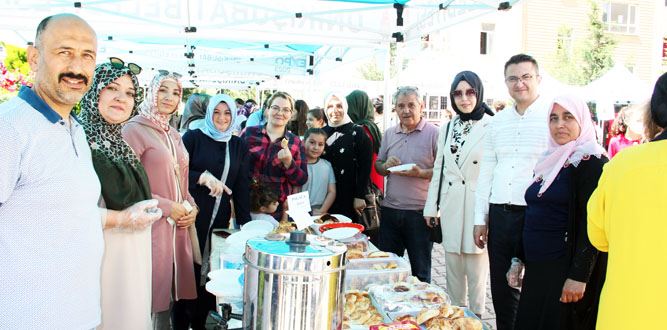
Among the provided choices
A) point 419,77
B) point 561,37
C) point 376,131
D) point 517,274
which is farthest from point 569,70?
point 517,274

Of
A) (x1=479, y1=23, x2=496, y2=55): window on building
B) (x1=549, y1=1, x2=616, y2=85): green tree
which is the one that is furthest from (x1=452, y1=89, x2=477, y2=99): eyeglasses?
(x1=479, y1=23, x2=496, y2=55): window on building

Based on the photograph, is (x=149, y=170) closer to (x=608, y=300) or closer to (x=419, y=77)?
(x=608, y=300)

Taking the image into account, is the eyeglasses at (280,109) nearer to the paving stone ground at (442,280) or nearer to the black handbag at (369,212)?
the black handbag at (369,212)

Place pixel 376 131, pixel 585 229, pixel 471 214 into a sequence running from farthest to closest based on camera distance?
pixel 376 131 → pixel 471 214 → pixel 585 229

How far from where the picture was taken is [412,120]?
138 inches

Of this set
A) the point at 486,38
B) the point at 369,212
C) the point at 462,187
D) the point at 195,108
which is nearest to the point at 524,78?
the point at 462,187

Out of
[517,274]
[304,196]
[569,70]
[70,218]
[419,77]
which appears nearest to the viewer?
[70,218]

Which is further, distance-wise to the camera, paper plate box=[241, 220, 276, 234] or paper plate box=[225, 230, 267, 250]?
paper plate box=[241, 220, 276, 234]

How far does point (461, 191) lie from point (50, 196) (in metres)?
2.33

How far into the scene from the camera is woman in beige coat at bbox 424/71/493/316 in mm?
3057

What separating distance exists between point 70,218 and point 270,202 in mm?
2098

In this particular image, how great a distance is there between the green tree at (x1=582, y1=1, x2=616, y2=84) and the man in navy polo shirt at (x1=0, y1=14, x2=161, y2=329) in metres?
21.0

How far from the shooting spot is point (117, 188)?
1.87m

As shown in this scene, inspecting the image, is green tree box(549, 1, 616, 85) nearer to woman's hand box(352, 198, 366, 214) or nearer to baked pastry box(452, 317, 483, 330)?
woman's hand box(352, 198, 366, 214)
